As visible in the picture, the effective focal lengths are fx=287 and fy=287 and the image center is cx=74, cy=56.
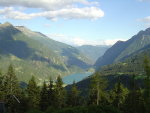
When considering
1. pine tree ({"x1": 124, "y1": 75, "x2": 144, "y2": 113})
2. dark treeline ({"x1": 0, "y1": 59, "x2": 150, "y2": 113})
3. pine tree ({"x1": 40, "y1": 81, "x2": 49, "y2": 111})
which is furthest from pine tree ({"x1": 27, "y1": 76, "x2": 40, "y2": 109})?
pine tree ({"x1": 124, "y1": 75, "x2": 144, "y2": 113})

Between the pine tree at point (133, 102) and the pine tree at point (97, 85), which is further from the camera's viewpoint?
the pine tree at point (97, 85)

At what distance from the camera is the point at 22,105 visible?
Answer: 87.6 meters

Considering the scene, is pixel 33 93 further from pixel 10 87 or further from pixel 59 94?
pixel 59 94

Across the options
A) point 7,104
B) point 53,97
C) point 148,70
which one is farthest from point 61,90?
point 148,70

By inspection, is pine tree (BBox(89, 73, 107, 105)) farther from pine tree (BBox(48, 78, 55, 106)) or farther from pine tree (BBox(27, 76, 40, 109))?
pine tree (BBox(27, 76, 40, 109))

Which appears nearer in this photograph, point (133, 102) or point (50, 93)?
point (133, 102)

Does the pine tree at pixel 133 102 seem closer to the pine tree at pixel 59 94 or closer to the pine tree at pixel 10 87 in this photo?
the pine tree at pixel 59 94

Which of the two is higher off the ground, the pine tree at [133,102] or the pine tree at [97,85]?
the pine tree at [97,85]

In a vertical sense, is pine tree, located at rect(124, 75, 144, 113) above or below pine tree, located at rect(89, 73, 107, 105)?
below

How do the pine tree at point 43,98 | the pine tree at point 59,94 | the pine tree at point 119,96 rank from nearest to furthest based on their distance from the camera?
the pine tree at point 43,98
the pine tree at point 59,94
the pine tree at point 119,96

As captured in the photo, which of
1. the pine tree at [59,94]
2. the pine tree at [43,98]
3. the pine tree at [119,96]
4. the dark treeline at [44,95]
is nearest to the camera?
the dark treeline at [44,95]

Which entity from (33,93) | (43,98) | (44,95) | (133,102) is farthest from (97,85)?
(33,93)

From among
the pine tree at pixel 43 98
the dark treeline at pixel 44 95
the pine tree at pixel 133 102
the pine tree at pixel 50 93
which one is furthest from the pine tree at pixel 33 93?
the pine tree at pixel 133 102

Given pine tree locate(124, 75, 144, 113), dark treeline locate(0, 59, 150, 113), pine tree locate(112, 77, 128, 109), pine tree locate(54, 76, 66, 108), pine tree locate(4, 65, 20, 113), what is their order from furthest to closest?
1. pine tree locate(112, 77, 128, 109)
2. pine tree locate(54, 76, 66, 108)
3. pine tree locate(4, 65, 20, 113)
4. dark treeline locate(0, 59, 150, 113)
5. pine tree locate(124, 75, 144, 113)
